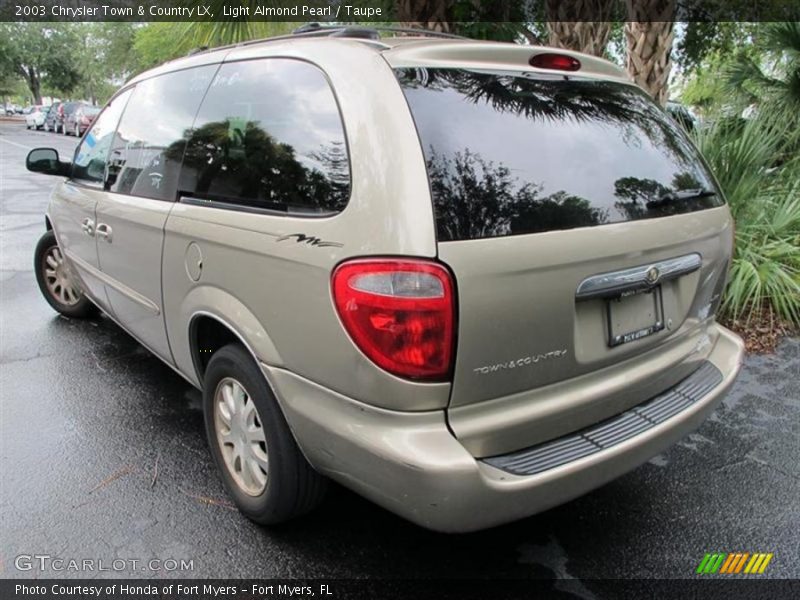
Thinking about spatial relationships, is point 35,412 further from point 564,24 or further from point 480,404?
point 564,24

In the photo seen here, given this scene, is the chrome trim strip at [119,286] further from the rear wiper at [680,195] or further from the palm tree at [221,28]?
the palm tree at [221,28]

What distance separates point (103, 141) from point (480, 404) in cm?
313

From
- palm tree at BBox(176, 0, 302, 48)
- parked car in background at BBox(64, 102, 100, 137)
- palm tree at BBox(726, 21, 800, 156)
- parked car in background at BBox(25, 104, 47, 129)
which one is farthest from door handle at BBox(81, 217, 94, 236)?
parked car in background at BBox(25, 104, 47, 129)

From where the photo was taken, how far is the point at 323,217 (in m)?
1.98

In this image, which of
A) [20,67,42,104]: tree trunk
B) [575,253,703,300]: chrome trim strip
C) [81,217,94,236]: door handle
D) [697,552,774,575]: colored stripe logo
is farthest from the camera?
[20,67,42,104]: tree trunk

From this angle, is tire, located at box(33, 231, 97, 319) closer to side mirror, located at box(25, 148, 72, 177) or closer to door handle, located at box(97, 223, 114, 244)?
side mirror, located at box(25, 148, 72, 177)

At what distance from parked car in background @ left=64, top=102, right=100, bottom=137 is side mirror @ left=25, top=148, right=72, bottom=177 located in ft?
85.5

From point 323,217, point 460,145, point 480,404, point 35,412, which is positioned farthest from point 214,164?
point 35,412

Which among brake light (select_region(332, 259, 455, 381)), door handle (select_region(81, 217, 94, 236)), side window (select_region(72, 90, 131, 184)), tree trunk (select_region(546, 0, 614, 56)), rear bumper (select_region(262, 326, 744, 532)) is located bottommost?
rear bumper (select_region(262, 326, 744, 532))

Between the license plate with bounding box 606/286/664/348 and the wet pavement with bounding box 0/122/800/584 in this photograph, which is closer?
the license plate with bounding box 606/286/664/348

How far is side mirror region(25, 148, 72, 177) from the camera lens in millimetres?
4270

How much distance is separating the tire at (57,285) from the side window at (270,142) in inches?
102

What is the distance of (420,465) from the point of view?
1.78 metres

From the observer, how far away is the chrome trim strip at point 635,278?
2.00m
